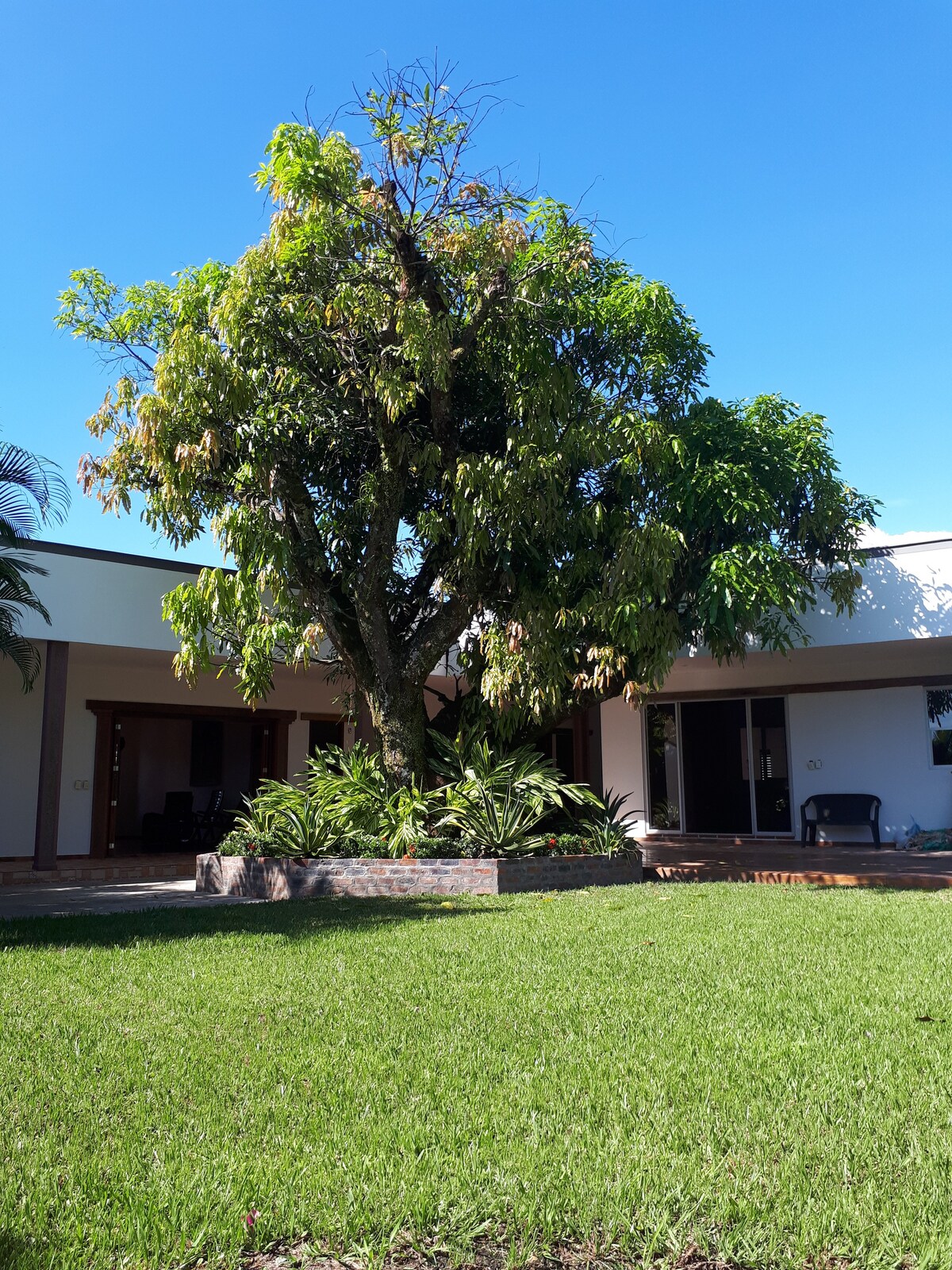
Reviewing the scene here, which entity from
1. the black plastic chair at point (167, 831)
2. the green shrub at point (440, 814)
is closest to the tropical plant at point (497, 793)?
the green shrub at point (440, 814)

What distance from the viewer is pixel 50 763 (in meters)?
12.3

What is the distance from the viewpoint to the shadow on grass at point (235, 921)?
277 inches

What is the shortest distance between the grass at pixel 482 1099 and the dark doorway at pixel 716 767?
1112 centimetres

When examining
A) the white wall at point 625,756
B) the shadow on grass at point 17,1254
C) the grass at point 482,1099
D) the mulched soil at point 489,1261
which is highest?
the white wall at point 625,756

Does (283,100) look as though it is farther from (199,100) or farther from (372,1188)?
(372,1188)

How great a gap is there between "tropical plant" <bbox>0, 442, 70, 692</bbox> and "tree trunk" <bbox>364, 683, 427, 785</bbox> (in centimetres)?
408

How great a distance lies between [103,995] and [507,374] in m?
8.08

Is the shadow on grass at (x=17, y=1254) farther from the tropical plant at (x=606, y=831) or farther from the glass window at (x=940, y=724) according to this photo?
the glass window at (x=940, y=724)

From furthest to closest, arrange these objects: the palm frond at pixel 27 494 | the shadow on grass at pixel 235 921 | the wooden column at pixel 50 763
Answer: the wooden column at pixel 50 763 < the palm frond at pixel 27 494 < the shadow on grass at pixel 235 921

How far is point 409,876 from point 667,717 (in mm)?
9204

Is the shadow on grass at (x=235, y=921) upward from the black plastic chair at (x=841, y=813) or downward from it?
downward

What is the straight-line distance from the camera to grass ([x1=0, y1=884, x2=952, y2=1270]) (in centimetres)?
244

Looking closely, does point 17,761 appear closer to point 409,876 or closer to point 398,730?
point 398,730

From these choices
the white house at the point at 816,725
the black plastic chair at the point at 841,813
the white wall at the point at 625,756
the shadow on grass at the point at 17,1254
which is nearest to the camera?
the shadow on grass at the point at 17,1254
